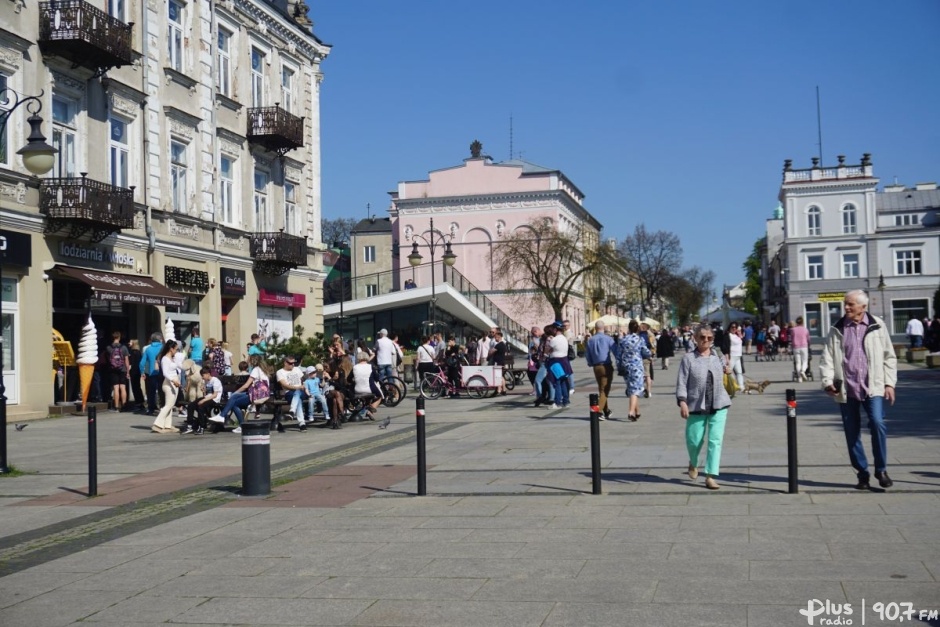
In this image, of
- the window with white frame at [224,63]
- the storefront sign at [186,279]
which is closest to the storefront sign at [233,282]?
the storefront sign at [186,279]

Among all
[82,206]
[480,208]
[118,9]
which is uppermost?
[480,208]

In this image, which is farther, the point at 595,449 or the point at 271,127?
the point at 271,127

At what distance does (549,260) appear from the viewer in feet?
231

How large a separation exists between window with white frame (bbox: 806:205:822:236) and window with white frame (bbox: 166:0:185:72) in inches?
2528

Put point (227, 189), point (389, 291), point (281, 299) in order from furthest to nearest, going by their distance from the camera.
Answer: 1. point (389, 291)
2. point (281, 299)
3. point (227, 189)

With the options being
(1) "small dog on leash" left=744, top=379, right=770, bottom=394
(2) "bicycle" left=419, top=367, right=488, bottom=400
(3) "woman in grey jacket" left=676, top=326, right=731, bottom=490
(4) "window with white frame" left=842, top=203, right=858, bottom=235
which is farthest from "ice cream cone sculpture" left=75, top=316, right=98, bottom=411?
(4) "window with white frame" left=842, top=203, right=858, bottom=235

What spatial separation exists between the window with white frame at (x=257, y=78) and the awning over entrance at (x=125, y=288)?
9.65 m

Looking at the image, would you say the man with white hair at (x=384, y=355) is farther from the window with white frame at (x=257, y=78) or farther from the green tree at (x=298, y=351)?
the window with white frame at (x=257, y=78)

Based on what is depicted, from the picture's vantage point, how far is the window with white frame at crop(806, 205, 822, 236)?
83188 millimetres

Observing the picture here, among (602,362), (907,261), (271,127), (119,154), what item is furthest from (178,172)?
(907,261)

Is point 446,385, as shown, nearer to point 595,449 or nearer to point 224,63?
point 224,63

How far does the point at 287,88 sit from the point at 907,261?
198ft

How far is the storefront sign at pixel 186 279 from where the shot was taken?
91.5 feet

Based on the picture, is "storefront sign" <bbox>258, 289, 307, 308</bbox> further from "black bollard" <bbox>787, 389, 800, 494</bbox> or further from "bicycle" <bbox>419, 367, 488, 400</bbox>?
"black bollard" <bbox>787, 389, 800, 494</bbox>
